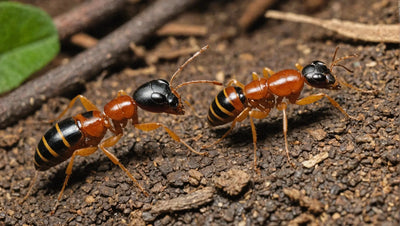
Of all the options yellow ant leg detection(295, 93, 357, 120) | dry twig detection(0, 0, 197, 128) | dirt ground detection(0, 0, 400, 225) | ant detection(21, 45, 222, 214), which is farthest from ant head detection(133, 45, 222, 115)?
dry twig detection(0, 0, 197, 128)

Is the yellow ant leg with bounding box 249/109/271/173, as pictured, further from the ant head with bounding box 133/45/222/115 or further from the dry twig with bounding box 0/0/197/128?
the dry twig with bounding box 0/0/197/128

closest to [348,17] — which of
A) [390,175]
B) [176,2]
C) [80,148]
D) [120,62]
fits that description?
[176,2]

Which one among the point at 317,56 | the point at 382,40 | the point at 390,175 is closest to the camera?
the point at 390,175

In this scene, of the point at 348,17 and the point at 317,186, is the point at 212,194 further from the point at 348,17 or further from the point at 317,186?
the point at 348,17

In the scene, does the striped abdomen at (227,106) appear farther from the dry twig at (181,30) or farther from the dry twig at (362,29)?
the dry twig at (181,30)

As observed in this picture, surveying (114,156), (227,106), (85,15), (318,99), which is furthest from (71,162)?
(85,15)

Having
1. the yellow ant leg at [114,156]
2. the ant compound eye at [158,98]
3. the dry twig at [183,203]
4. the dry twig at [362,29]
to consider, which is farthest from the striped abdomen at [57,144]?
the dry twig at [362,29]
